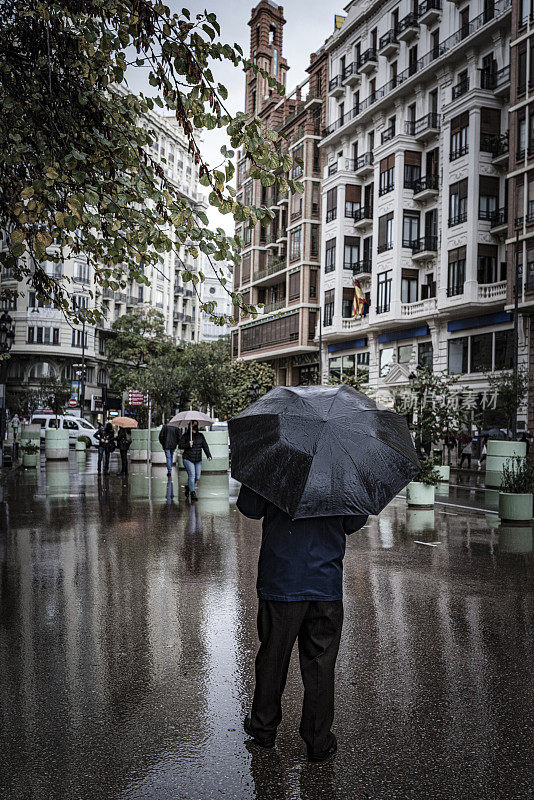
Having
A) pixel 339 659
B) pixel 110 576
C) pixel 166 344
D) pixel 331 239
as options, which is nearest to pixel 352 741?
pixel 339 659

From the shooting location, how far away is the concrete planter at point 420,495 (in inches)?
623

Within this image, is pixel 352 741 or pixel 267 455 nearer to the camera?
pixel 267 455

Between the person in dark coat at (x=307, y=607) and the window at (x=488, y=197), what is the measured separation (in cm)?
3390

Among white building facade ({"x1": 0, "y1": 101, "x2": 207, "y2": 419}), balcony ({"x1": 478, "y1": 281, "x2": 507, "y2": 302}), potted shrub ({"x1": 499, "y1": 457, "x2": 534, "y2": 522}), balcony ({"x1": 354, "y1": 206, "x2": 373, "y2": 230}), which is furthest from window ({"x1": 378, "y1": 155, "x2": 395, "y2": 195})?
potted shrub ({"x1": 499, "y1": 457, "x2": 534, "y2": 522})

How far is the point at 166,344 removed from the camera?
67.3 meters

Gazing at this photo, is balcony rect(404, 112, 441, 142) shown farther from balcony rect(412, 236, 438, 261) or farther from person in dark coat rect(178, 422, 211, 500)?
person in dark coat rect(178, 422, 211, 500)

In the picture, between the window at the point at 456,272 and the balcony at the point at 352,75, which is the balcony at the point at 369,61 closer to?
the balcony at the point at 352,75

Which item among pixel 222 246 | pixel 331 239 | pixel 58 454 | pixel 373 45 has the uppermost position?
pixel 373 45

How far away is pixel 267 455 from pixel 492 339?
32280mm

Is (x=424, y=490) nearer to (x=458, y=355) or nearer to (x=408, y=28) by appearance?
(x=458, y=355)

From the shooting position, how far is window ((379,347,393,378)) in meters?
41.2

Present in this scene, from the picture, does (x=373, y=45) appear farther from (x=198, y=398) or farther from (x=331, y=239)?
(x=198, y=398)

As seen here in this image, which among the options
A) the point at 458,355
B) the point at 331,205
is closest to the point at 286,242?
the point at 331,205

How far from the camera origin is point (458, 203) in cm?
3559
